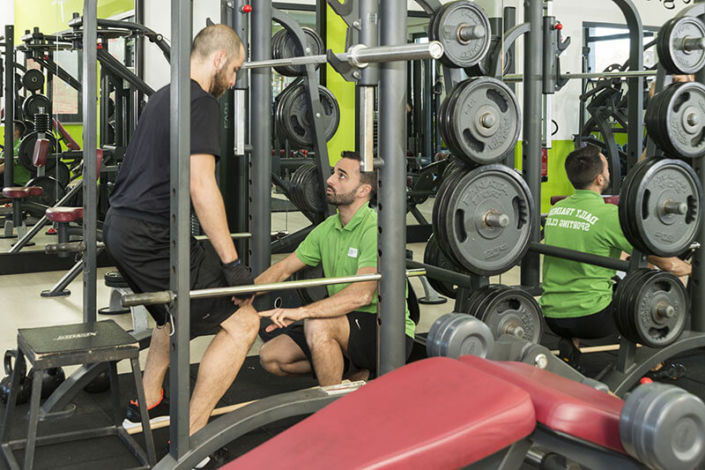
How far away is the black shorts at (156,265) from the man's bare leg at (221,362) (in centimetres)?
4

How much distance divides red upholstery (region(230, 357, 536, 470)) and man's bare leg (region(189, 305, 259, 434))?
1025mm

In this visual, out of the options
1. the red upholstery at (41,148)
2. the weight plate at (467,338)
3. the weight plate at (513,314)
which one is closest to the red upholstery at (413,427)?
the weight plate at (467,338)

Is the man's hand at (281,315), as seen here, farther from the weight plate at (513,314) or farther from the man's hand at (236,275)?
the weight plate at (513,314)

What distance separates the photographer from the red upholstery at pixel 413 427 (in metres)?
1.37

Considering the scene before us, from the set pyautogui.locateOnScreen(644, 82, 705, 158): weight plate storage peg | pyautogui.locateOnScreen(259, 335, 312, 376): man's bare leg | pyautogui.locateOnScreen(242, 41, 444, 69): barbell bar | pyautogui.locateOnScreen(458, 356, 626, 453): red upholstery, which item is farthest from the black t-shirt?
pyautogui.locateOnScreen(644, 82, 705, 158): weight plate storage peg

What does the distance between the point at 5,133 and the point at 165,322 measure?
→ 3.56 metres

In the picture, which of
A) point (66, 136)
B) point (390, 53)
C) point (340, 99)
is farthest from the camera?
point (340, 99)

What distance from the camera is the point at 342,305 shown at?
9.21 ft

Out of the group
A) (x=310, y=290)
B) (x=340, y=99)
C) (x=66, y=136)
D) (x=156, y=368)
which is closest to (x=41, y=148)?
(x=66, y=136)

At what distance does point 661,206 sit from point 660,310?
1.30ft

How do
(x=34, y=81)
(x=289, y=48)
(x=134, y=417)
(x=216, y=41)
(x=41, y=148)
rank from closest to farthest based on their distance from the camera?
1. (x=216, y=41)
2. (x=134, y=417)
3. (x=289, y=48)
4. (x=34, y=81)
5. (x=41, y=148)

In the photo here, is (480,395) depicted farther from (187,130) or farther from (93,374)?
(93,374)

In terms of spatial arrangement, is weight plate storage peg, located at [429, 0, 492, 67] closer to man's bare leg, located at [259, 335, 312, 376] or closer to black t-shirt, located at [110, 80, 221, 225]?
black t-shirt, located at [110, 80, 221, 225]

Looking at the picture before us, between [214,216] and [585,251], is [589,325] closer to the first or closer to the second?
[585,251]
